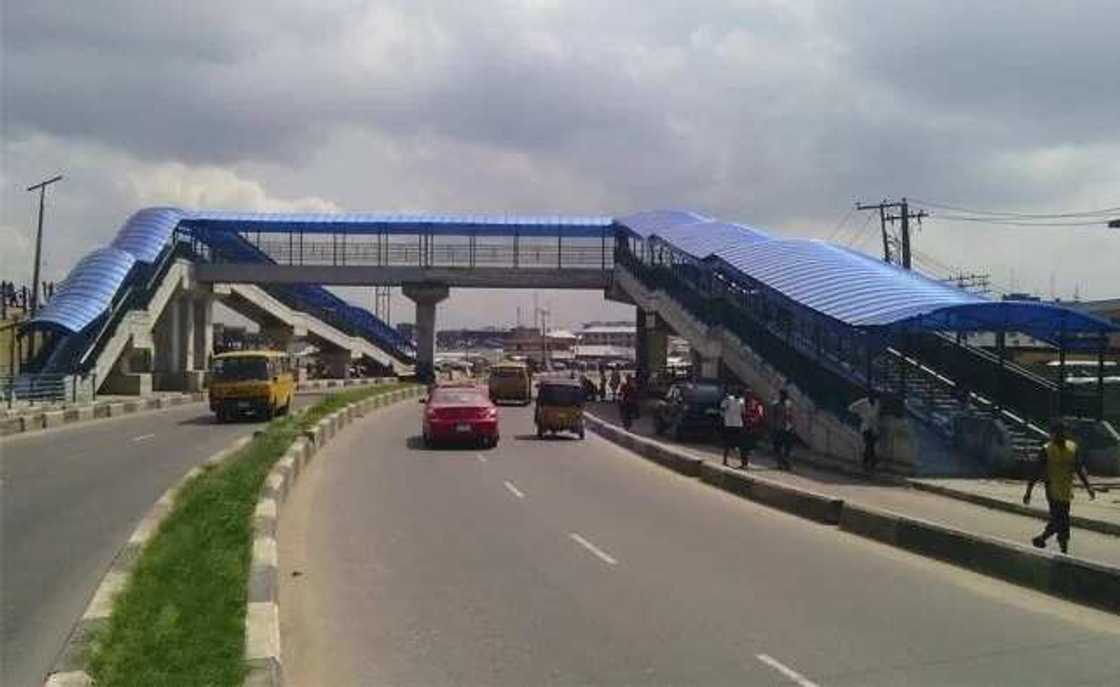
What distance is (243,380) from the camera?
123ft

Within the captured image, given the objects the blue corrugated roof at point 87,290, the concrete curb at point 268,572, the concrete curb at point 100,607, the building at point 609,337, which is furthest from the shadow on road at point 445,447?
the building at point 609,337

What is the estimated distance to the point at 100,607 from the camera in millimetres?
9188

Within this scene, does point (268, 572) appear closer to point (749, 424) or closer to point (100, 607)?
point (100, 607)

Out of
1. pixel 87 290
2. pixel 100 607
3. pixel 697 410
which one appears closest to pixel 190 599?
pixel 100 607

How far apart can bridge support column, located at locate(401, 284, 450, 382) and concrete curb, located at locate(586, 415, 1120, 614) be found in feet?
154

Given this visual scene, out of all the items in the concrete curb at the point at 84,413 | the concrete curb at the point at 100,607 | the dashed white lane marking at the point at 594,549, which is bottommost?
the dashed white lane marking at the point at 594,549

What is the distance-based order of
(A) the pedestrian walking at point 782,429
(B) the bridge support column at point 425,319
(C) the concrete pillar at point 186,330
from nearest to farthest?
(A) the pedestrian walking at point 782,429 < (C) the concrete pillar at point 186,330 < (B) the bridge support column at point 425,319

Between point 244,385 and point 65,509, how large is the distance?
20983 mm

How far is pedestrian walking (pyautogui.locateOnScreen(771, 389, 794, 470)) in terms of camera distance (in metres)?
25.7

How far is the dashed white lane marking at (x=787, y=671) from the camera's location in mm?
7727

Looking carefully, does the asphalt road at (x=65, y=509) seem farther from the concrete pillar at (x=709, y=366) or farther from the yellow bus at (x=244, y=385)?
the concrete pillar at (x=709, y=366)

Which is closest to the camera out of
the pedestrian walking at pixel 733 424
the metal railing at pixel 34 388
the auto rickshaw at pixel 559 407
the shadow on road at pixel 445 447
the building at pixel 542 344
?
the pedestrian walking at pixel 733 424

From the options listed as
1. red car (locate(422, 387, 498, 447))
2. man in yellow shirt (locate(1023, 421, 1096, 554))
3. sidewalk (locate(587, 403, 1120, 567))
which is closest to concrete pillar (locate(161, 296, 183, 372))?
red car (locate(422, 387, 498, 447))

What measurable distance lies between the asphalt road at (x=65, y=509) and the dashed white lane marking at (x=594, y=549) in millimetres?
5260
